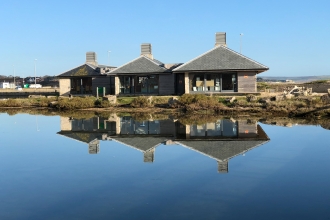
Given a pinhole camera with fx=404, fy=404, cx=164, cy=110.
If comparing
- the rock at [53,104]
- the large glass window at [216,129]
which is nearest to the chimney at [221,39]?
the large glass window at [216,129]

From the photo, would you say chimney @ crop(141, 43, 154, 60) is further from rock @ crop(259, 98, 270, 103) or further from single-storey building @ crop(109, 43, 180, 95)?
rock @ crop(259, 98, 270, 103)

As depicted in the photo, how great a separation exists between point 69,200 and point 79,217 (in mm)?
1103

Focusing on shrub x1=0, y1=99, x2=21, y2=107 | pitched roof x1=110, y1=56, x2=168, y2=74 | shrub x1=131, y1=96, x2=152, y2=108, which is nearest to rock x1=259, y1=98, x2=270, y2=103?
shrub x1=131, y1=96, x2=152, y2=108

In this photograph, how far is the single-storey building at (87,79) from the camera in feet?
124

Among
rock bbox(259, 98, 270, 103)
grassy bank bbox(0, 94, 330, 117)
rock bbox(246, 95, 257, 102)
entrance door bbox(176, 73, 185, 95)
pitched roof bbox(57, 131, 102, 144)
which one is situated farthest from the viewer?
entrance door bbox(176, 73, 185, 95)

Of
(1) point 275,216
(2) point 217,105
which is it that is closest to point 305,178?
(1) point 275,216

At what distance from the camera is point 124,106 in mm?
31766

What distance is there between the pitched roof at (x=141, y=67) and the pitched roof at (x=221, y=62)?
2.61m

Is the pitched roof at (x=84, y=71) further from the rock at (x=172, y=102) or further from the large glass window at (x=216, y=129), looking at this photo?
the large glass window at (x=216, y=129)

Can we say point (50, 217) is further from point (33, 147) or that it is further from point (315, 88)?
point (315, 88)

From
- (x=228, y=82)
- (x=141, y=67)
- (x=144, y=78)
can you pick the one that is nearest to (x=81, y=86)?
(x=144, y=78)

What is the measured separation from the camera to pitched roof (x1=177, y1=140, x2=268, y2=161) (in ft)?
42.7

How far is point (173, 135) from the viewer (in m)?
17.7

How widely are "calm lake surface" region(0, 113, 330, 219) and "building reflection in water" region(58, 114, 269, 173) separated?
50mm
